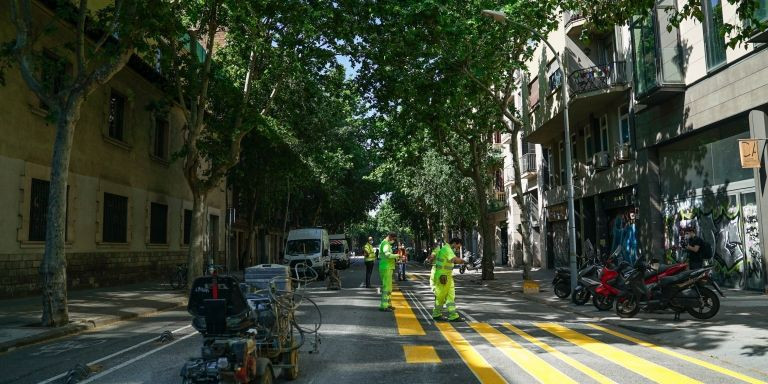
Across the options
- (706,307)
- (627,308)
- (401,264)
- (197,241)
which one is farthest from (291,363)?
(401,264)

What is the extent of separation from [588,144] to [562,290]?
399 inches

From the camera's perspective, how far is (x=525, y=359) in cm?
733

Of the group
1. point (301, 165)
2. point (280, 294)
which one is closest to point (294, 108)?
point (301, 165)

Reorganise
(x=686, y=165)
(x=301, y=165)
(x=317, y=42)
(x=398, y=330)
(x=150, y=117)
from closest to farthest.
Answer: (x=398, y=330)
(x=686, y=165)
(x=317, y=42)
(x=150, y=117)
(x=301, y=165)

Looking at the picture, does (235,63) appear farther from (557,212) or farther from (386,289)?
(557,212)

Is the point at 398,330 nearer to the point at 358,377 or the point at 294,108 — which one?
the point at 358,377

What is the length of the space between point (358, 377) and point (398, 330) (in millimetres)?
3588

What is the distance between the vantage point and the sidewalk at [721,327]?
25.1 ft

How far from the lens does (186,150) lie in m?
17.2

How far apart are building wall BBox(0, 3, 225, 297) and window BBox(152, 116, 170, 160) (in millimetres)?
260

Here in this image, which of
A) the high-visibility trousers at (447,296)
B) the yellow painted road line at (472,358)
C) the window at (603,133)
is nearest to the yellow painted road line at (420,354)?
the yellow painted road line at (472,358)

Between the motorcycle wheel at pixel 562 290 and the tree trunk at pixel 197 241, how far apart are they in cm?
987

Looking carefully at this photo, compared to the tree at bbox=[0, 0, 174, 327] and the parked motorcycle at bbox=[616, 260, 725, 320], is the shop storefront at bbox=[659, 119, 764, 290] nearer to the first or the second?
the parked motorcycle at bbox=[616, 260, 725, 320]

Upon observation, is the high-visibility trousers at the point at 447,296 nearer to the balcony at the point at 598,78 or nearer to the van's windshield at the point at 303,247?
the balcony at the point at 598,78
